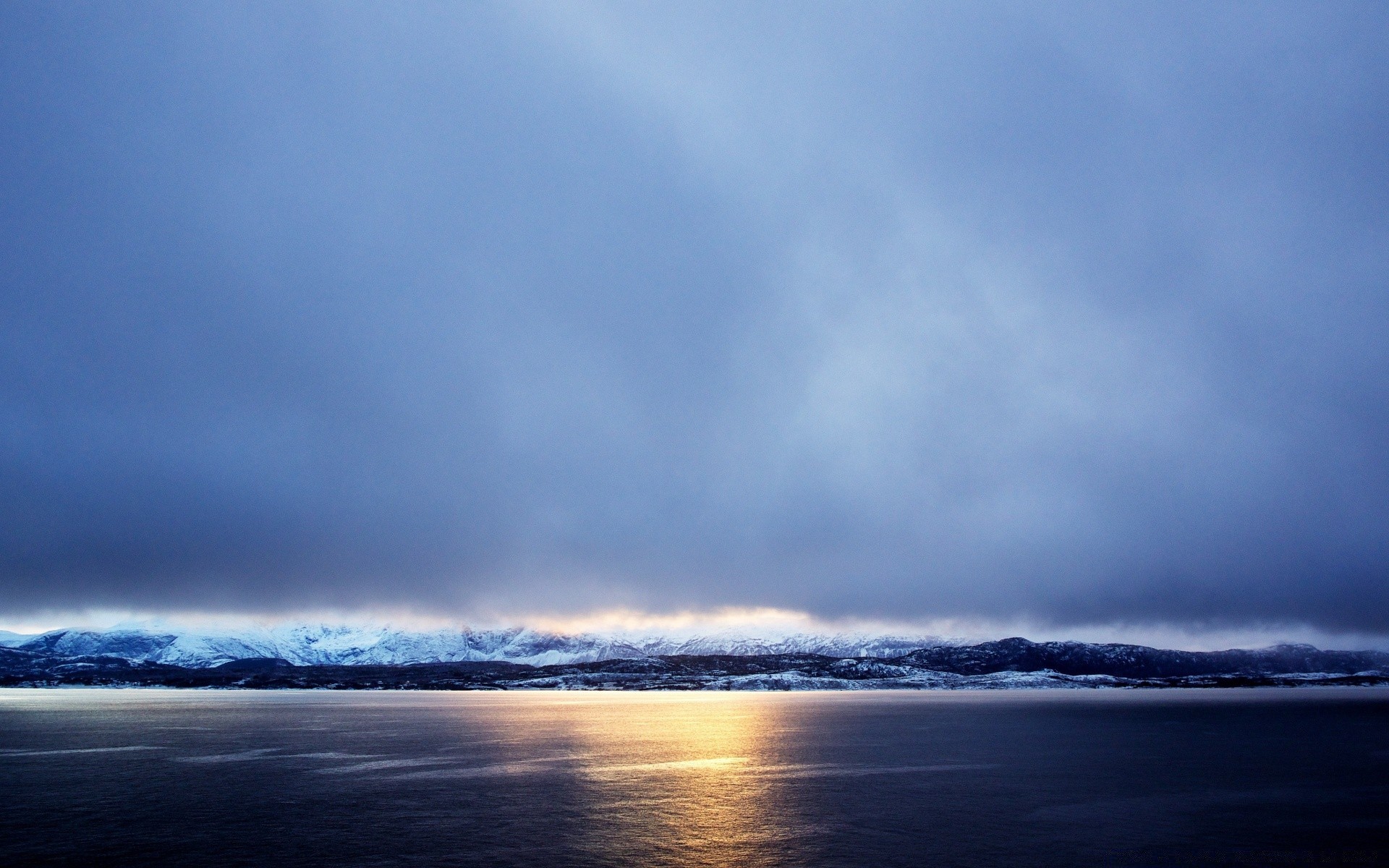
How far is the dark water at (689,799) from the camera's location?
146ft

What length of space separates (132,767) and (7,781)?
11.6 metres

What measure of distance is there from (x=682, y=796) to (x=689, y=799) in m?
1.64

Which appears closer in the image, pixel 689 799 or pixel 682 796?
pixel 689 799

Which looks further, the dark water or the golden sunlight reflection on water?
the golden sunlight reflection on water

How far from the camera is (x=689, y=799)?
2470 inches

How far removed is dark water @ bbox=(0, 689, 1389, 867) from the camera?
44.6m

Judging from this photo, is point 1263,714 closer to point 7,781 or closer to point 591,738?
point 591,738

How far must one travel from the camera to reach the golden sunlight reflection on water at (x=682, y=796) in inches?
1777

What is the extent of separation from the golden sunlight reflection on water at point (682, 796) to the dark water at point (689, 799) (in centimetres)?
29

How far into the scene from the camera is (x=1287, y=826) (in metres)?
53.2

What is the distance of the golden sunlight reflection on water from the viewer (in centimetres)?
4512

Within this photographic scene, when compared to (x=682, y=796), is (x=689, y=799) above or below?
above

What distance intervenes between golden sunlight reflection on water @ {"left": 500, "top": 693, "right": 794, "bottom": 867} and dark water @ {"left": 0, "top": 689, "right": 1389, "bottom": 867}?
0.96 feet

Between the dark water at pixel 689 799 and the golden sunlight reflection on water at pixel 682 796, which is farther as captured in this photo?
the golden sunlight reflection on water at pixel 682 796
